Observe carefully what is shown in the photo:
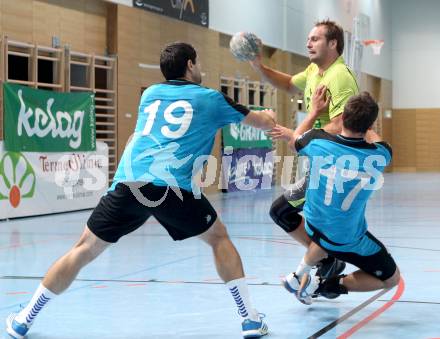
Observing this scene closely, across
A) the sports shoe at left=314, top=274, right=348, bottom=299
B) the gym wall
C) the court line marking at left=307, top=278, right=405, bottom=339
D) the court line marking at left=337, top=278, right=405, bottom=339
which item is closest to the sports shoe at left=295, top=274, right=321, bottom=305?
the sports shoe at left=314, top=274, right=348, bottom=299

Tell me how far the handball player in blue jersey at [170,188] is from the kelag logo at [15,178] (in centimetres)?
882

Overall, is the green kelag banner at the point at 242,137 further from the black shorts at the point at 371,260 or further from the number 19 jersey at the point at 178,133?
the number 19 jersey at the point at 178,133

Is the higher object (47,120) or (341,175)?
(47,120)

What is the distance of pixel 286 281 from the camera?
5.76 m

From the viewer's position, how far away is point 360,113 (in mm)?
4969

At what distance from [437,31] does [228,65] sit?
59.6 feet

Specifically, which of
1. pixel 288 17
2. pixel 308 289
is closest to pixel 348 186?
pixel 308 289

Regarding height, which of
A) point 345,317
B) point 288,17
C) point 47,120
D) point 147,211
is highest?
point 288,17

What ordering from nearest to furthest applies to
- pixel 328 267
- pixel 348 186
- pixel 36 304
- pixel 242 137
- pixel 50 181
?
pixel 36 304 < pixel 348 186 < pixel 328 267 < pixel 50 181 < pixel 242 137

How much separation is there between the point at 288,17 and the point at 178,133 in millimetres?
21851

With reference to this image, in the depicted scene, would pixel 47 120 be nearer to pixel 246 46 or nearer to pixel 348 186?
pixel 246 46

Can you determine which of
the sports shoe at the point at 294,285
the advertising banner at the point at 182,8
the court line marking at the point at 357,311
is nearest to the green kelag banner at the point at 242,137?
the advertising banner at the point at 182,8

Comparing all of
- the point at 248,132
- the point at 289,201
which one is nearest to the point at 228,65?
the point at 248,132

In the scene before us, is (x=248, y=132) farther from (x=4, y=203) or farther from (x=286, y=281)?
A: (x=286, y=281)
